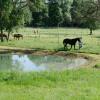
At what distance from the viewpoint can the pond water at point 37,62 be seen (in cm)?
2632

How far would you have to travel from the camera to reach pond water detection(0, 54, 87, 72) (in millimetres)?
26316

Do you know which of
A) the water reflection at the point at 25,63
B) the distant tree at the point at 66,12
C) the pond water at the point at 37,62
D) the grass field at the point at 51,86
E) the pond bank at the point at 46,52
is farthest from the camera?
Answer: the distant tree at the point at 66,12

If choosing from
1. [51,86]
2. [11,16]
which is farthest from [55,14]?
[51,86]

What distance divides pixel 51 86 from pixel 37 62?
528 inches

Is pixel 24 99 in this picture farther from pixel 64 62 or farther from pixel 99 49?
pixel 99 49

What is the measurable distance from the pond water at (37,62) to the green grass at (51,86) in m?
6.55

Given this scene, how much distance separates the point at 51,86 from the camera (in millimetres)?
15969

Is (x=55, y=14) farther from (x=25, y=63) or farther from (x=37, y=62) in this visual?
(x=25, y=63)

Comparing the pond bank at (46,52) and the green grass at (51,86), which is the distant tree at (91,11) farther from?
the green grass at (51,86)

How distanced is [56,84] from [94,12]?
20.6 m

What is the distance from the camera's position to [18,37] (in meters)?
47.8

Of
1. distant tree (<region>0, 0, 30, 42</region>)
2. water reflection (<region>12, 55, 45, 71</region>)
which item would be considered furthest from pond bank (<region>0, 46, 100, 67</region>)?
distant tree (<region>0, 0, 30, 42</region>)

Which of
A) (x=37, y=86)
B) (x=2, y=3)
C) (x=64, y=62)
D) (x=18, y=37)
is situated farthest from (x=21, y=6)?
(x=37, y=86)

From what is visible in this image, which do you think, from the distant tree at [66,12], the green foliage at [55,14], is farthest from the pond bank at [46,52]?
the distant tree at [66,12]
